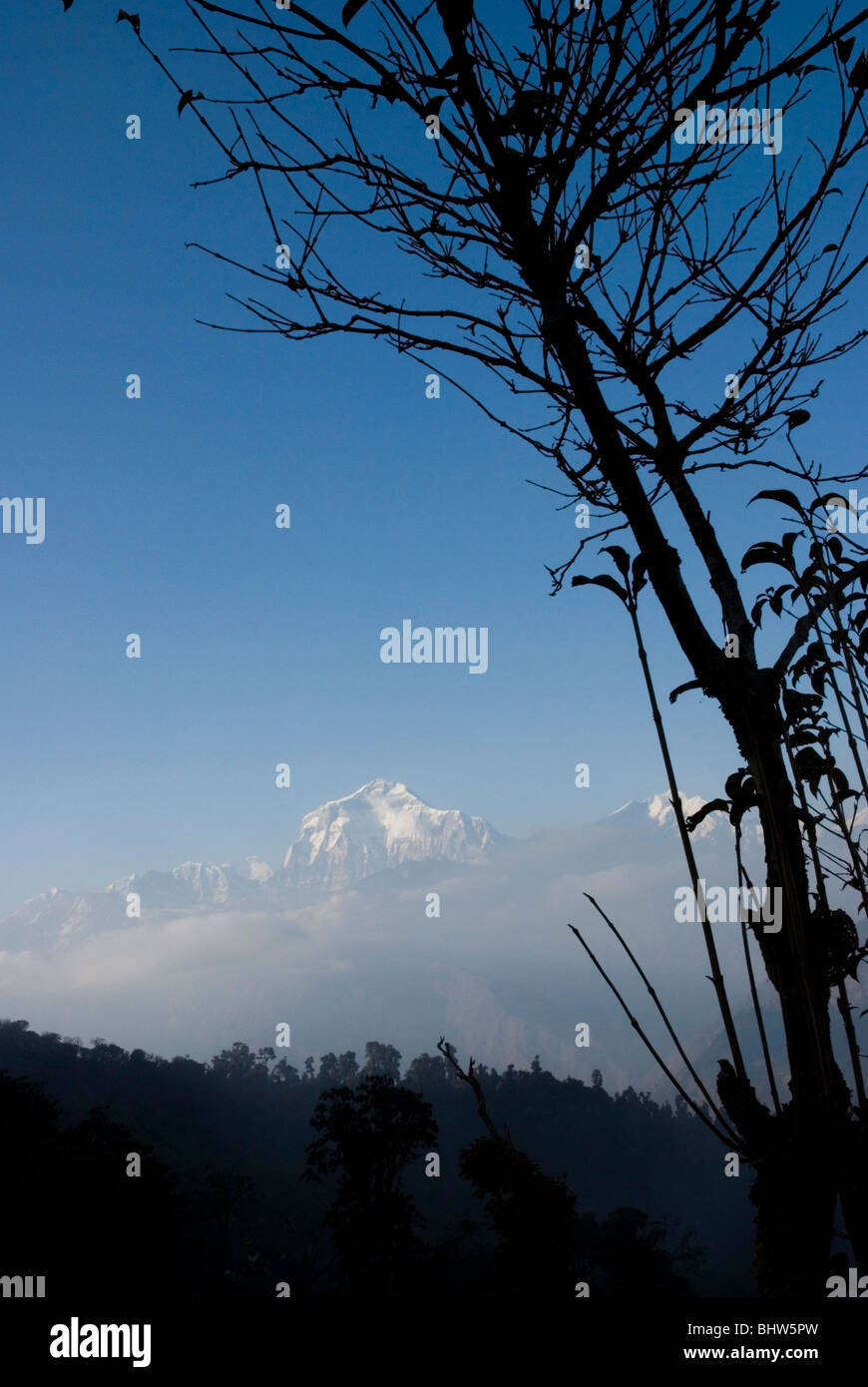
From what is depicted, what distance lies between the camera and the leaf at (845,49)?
1638 mm

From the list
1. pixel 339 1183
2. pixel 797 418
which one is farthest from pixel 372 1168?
pixel 797 418

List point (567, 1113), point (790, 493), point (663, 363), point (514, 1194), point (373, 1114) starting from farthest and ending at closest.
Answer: point (567, 1113) → point (373, 1114) → point (514, 1194) → point (663, 363) → point (790, 493)

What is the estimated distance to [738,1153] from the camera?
1376 mm

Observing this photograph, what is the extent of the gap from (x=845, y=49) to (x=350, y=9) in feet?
3.54

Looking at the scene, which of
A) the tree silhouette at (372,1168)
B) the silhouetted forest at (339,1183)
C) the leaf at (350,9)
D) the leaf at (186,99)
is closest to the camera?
the leaf at (350,9)

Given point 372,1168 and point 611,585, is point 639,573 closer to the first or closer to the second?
point 611,585

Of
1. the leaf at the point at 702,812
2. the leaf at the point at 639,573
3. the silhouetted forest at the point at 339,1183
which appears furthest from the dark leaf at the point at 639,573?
the silhouetted forest at the point at 339,1183

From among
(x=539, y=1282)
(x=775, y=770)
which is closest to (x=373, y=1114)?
(x=539, y=1282)

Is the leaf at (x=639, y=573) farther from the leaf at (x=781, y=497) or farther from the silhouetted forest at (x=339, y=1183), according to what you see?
the silhouetted forest at (x=339, y=1183)

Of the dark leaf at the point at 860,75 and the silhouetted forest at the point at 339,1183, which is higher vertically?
the dark leaf at the point at 860,75

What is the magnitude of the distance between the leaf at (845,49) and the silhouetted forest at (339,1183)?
2.08 meters
